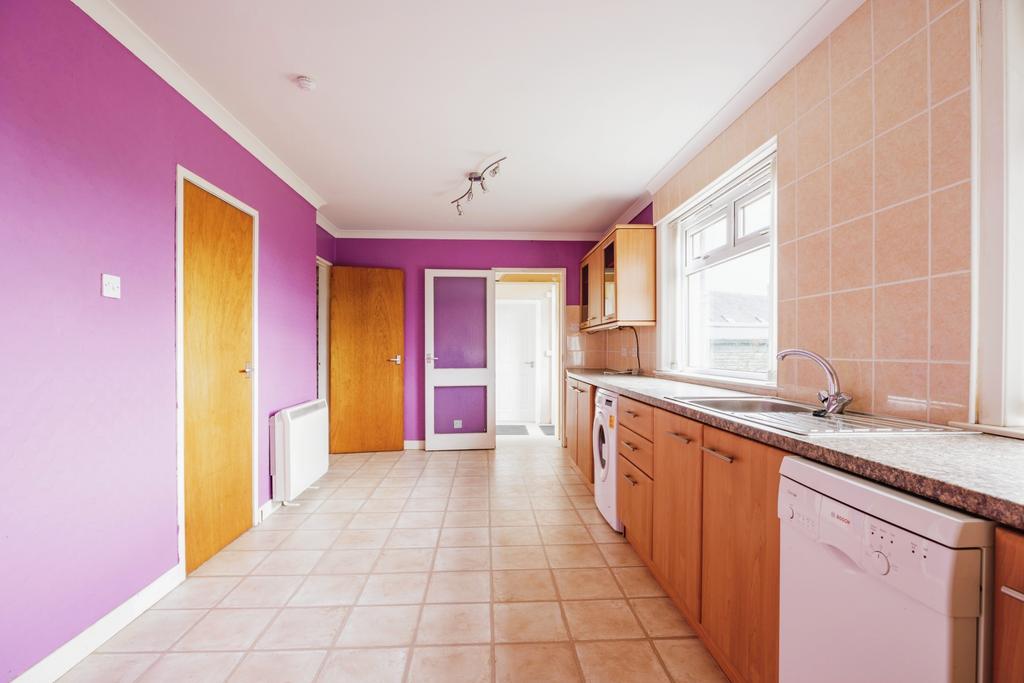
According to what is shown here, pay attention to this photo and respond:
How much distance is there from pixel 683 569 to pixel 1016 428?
43.1 inches

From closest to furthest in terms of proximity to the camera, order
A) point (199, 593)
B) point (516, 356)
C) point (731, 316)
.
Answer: point (199, 593) → point (731, 316) → point (516, 356)

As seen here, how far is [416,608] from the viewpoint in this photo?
6.01ft

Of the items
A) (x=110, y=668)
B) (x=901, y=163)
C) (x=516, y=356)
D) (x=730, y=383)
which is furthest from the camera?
(x=516, y=356)

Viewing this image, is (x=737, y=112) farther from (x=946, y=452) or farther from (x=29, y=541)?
(x=29, y=541)

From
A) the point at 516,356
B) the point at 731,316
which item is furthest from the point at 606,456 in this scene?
the point at 516,356

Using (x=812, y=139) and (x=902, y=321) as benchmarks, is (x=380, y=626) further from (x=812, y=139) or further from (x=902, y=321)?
(x=812, y=139)

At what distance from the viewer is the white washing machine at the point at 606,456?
2.54 meters

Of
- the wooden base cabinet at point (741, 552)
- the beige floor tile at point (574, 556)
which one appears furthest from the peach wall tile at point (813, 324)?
the beige floor tile at point (574, 556)

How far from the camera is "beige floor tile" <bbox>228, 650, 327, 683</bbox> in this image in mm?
1454

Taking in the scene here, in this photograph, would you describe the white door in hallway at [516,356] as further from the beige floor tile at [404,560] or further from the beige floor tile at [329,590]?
the beige floor tile at [329,590]

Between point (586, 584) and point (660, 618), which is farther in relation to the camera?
point (586, 584)

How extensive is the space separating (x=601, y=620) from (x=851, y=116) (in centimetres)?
214

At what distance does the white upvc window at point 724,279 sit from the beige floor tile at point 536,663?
1535 millimetres

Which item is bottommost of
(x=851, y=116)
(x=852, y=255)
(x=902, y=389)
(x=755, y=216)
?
(x=902, y=389)
